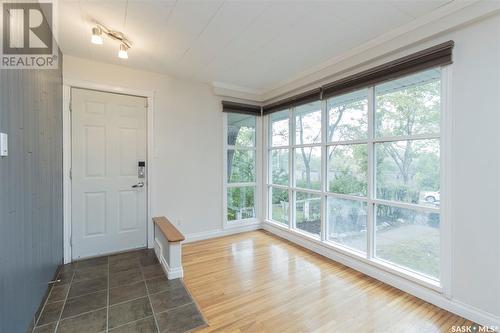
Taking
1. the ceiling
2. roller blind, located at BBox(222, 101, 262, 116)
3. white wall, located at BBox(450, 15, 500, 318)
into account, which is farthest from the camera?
roller blind, located at BBox(222, 101, 262, 116)

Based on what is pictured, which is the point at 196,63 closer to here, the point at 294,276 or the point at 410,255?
the point at 294,276

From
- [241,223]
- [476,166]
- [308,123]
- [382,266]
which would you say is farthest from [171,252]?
[476,166]

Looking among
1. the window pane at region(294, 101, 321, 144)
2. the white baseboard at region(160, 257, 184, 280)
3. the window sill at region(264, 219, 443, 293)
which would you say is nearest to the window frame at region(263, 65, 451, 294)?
the window sill at region(264, 219, 443, 293)

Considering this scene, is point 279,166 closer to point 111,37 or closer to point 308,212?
point 308,212

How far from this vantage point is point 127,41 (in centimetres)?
249

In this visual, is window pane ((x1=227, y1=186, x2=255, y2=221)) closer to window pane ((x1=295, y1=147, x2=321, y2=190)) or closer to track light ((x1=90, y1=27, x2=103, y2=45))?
window pane ((x1=295, y1=147, x2=321, y2=190))

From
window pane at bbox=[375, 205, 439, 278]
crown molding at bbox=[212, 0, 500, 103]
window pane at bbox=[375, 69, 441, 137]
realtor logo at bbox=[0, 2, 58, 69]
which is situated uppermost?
crown molding at bbox=[212, 0, 500, 103]

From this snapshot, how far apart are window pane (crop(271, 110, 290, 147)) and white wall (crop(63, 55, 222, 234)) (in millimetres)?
990

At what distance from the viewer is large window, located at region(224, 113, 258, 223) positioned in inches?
163

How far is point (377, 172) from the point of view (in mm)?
2639

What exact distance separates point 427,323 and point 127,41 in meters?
3.83

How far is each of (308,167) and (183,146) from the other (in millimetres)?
1989

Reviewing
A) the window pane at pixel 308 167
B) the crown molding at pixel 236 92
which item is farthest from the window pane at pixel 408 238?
the crown molding at pixel 236 92

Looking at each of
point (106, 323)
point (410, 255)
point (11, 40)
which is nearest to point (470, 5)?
point (410, 255)
